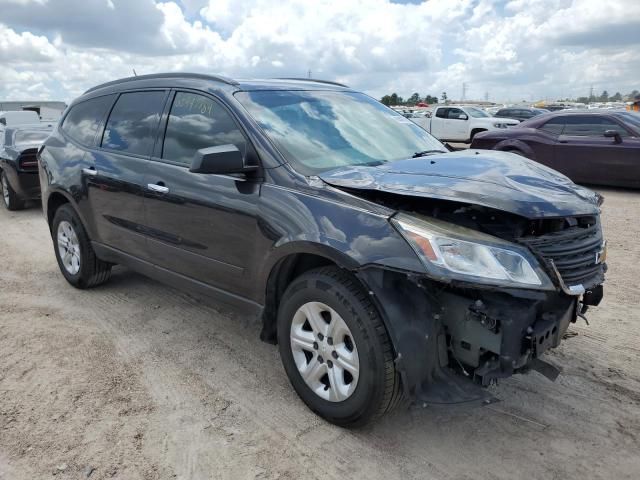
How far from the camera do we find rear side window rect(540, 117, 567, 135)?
10.5 metres

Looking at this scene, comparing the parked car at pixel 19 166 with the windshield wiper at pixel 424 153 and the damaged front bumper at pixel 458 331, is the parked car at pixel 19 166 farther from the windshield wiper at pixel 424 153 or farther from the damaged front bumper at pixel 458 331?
the damaged front bumper at pixel 458 331

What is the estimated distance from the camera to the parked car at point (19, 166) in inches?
361

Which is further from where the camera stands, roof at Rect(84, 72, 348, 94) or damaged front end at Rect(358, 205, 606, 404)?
roof at Rect(84, 72, 348, 94)

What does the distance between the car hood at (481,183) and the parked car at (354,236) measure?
1cm

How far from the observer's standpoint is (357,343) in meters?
2.66

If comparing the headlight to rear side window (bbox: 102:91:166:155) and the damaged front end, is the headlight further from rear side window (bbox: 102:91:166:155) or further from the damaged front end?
rear side window (bbox: 102:91:166:155)

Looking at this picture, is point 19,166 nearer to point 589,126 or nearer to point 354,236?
point 354,236

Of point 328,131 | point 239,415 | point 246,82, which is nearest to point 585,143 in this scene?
point 328,131

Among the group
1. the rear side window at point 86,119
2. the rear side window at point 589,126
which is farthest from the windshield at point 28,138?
the rear side window at point 589,126

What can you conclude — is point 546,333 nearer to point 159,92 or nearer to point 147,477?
point 147,477

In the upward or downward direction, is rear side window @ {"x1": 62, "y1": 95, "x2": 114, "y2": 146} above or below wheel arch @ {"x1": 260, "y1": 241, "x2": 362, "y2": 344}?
above

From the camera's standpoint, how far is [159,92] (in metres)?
4.05

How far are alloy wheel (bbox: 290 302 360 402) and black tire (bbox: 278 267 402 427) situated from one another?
37 millimetres

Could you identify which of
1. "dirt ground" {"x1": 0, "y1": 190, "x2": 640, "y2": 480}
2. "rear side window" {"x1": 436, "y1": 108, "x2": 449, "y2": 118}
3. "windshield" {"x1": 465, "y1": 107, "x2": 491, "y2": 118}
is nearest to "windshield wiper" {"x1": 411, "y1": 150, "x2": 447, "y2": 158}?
"dirt ground" {"x1": 0, "y1": 190, "x2": 640, "y2": 480}
